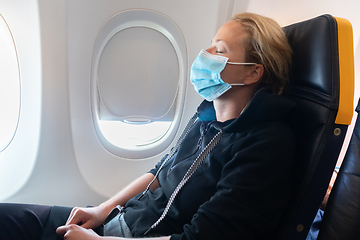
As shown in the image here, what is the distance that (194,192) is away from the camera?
1010 millimetres

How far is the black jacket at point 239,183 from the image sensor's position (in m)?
0.82

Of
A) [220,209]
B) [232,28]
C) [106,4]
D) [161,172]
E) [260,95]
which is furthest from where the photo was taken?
[106,4]

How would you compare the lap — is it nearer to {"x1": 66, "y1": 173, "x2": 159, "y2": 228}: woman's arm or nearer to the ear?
{"x1": 66, "y1": 173, "x2": 159, "y2": 228}: woman's arm

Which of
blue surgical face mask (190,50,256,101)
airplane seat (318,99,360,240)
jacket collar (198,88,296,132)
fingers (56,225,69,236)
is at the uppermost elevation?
blue surgical face mask (190,50,256,101)

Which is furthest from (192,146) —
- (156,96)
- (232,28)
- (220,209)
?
(156,96)

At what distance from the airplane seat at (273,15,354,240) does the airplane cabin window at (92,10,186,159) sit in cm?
122

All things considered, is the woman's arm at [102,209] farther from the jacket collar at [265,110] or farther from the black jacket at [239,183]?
the jacket collar at [265,110]

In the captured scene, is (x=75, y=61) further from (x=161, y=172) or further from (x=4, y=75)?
(x=161, y=172)

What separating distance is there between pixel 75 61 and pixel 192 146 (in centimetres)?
116

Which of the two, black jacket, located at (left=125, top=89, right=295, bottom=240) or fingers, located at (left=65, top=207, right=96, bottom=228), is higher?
black jacket, located at (left=125, top=89, right=295, bottom=240)

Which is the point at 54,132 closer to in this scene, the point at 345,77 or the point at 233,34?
the point at 233,34

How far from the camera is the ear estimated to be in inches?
44.1

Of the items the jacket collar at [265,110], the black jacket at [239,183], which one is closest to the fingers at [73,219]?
the black jacket at [239,183]

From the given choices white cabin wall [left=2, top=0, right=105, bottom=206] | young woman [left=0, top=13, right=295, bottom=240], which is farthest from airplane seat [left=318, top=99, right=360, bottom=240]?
white cabin wall [left=2, top=0, right=105, bottom=206]
